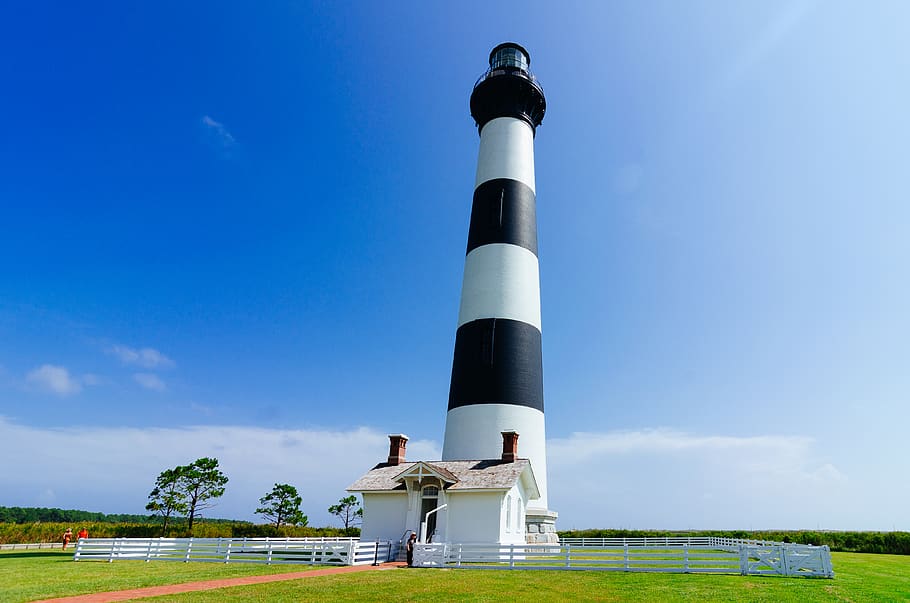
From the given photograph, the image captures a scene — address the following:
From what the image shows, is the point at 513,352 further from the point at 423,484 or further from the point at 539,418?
the point at 423,484

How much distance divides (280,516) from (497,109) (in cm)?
3413

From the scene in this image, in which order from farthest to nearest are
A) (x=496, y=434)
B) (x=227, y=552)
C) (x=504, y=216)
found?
(x=504, y=216) < (x=496, y=434) < (x=227, y=552)

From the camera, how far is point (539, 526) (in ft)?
77.8

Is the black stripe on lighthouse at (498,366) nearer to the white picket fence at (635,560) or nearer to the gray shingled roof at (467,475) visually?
the gray shingled roof at (467,475)

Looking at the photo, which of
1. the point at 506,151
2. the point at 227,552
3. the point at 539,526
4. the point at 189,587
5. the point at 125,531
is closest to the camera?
the point at 189,587

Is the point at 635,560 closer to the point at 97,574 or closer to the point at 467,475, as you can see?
the point at 467,475

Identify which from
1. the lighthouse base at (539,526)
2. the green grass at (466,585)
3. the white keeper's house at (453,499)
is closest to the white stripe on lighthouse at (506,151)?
the white keeper's house at (453,499)

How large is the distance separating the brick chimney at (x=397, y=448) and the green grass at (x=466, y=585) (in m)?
8.07

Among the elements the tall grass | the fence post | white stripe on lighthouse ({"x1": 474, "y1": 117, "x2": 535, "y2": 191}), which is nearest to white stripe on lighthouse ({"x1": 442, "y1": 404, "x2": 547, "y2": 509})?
the fence post

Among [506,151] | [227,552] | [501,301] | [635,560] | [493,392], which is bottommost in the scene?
[227,552]

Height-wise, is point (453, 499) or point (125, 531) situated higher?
point (453, 499)

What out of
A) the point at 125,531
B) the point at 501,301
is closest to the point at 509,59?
the point at 501,301

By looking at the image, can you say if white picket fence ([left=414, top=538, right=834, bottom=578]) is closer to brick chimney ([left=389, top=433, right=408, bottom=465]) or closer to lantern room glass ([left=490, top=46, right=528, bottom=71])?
brick chimney ([left=389, top=433, right=408, bottom=465])

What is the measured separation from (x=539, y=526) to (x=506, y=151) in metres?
17.7
